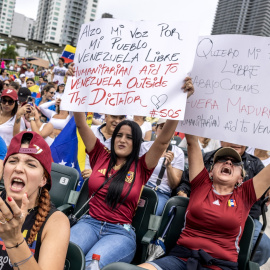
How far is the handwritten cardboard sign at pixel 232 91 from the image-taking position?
8.42 ft

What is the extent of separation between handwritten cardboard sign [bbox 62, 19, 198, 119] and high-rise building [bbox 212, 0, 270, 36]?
487 ft

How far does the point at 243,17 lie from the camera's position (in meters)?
160

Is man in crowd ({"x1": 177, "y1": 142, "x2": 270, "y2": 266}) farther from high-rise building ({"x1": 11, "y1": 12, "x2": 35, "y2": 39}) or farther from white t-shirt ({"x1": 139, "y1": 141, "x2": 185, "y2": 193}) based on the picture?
high-rise building ({"x1": 11, "y1": 12, "x2": 35, "y2": 39})

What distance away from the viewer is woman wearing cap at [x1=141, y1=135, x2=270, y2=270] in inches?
102

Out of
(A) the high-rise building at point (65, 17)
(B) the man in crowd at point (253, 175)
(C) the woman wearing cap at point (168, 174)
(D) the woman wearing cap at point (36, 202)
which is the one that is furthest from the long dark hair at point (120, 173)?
(A) the high-rise building at point (65, 17)

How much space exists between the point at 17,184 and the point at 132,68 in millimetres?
1379

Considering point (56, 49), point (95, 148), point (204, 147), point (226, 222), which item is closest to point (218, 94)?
point (226, 222)

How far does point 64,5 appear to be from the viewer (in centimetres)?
14500

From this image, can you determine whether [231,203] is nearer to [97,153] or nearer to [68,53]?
[97,153]

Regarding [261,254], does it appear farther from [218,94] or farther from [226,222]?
[218,94]

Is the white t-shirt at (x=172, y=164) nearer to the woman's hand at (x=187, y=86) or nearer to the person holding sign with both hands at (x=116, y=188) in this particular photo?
the person holding sign with both hands at (x=116, y=188)

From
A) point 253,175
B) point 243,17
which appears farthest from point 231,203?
point 243,17

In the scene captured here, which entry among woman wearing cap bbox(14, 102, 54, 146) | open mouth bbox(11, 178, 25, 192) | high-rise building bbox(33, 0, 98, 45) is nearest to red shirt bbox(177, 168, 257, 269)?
open mouth bbox(11, 178, 25, 192)

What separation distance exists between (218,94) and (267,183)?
2.73 feet
